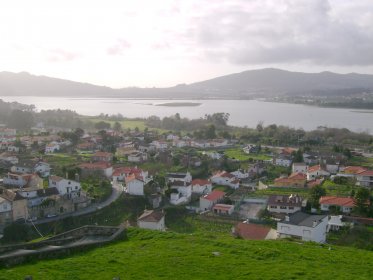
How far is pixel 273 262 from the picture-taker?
9.88 meters

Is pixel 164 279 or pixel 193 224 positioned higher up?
pixel 164 279

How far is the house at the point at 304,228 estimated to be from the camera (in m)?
18.1

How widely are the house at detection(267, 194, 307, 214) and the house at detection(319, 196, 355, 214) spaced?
1.09 metres

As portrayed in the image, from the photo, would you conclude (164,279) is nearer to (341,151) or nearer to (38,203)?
(38,203)

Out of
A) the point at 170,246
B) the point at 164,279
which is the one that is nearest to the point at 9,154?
the point at 170,246

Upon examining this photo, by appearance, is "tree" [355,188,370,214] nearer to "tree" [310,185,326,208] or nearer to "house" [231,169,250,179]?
"tree" [310,185,326,208]

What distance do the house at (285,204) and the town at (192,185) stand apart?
54 mm

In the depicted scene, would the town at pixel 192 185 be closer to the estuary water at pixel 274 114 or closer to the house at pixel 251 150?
the house at pixel 251 150

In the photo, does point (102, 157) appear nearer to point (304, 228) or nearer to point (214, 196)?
point (214, 196)

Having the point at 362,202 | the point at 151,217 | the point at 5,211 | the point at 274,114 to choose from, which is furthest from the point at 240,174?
the point at 274,114

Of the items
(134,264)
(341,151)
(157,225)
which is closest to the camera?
(134,264)

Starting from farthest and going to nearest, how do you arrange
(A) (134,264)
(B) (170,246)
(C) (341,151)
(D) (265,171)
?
(C) (341,151) → (D) (265,171) → (B) (170,246) → (A) (134,264)

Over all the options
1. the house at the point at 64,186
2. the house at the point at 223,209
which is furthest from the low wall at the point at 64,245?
the house at the point at 64,186

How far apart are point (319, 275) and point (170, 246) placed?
347 centimetres
